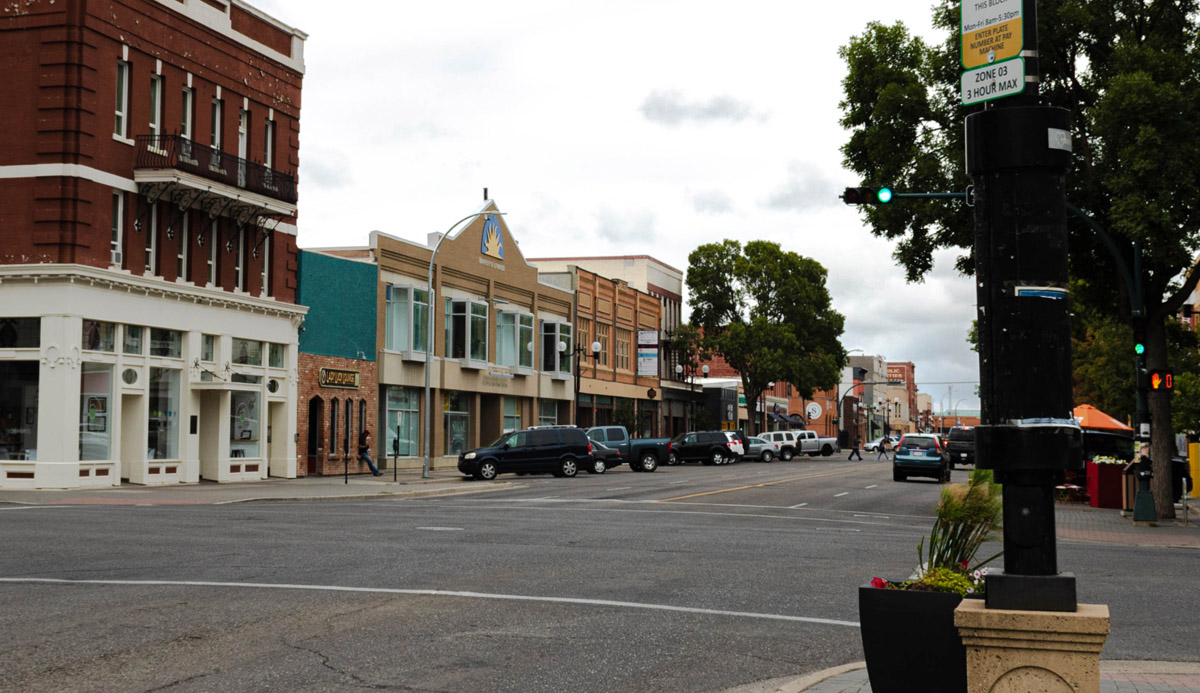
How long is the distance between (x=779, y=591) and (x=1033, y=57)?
314 inches

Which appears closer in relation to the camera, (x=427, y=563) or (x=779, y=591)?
(x=779, y=591)

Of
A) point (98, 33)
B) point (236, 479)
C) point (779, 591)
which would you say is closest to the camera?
point (779, 591)

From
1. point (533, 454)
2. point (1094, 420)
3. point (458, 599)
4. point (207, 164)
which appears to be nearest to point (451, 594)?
point (458, 599)

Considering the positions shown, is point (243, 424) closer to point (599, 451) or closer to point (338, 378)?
point (338, 378)

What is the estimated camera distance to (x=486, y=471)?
3975 cm

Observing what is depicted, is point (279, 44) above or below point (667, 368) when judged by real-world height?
above

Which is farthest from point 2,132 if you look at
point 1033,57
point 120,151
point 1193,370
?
point 1193,370

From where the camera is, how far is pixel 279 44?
3850 cm

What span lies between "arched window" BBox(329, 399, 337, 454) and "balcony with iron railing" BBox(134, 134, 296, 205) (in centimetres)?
800

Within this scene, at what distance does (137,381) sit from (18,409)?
3.07 meters

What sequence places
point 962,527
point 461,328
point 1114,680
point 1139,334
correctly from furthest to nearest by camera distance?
point 461,328, point 1139,334, point 1114,680, point 962,527

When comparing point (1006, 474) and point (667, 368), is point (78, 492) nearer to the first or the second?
point (1006, 474)

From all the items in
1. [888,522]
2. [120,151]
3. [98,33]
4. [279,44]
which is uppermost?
[279,44]

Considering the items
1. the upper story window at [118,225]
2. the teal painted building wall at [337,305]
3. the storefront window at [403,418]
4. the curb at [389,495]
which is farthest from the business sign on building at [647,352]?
the upper story window at [118,225]
